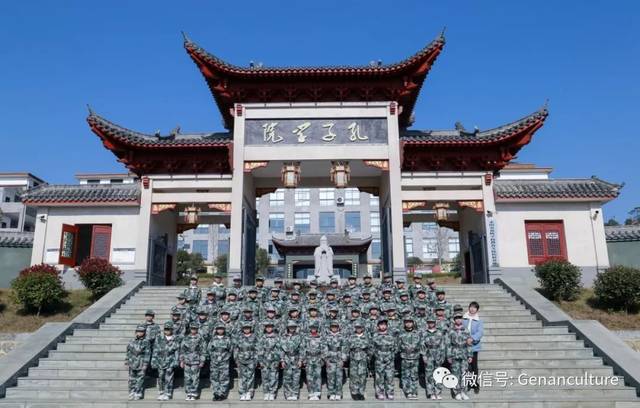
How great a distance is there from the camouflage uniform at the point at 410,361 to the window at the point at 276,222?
4544 cm

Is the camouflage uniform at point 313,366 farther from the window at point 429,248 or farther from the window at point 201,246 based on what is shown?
the window at point 201,246

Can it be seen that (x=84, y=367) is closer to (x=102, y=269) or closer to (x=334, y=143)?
(x=102, y=269)

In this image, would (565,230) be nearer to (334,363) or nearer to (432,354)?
(432,354)

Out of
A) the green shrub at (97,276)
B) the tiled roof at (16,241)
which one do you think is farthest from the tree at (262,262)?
the green shrub at (97,276)

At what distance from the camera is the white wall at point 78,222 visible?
16484 mm

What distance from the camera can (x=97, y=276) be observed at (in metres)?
14.0

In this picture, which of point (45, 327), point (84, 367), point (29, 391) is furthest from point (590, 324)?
point (45, 327)

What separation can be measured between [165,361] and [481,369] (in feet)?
18.6

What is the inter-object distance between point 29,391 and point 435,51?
14.0 metres

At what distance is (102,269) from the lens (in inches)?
555

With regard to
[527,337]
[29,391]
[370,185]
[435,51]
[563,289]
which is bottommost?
[29,391]

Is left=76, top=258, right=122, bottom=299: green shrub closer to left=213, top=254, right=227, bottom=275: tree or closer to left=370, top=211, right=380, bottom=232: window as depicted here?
left=213, top=254, right=227, bottom=275: tree

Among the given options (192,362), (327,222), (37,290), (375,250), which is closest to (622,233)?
(192,362)

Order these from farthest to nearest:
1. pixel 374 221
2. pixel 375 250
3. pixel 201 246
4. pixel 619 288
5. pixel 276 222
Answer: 1. pixel 201 246
2. pixel 276 222
3. pixel 374 221
4. pixel 375 250
5. pixel 619 288
